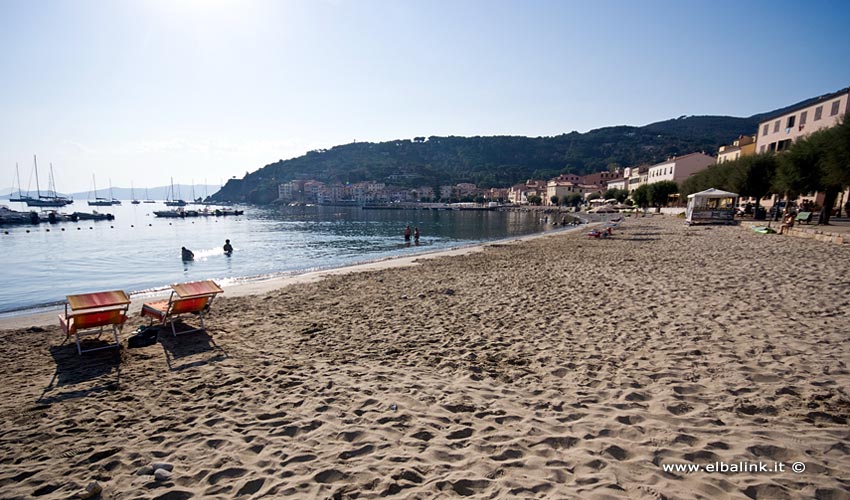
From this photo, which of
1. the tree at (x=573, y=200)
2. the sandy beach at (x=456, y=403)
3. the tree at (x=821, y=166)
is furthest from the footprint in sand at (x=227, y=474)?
the tree at (x=573, y=200)

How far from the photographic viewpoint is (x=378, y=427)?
3527 mm

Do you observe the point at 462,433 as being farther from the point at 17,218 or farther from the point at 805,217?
the point at 17,218

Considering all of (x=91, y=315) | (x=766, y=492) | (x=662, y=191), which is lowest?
(x=766, y=492)

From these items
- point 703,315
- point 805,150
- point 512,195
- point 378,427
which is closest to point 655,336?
point 703,315

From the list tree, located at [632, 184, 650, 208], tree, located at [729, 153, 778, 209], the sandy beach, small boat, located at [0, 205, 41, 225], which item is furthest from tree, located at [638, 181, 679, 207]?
small boat, located at [0, 205, 41, 225]

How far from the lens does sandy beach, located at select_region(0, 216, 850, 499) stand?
2.81m

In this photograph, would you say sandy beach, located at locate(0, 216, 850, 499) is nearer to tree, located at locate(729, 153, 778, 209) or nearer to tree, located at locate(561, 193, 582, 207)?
tree, located at locate(729, 153, 778, 209)

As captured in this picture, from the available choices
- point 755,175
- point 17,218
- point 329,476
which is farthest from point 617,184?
point 17,218

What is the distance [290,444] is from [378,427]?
77 centimetres

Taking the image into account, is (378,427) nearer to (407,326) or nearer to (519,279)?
(407,326)

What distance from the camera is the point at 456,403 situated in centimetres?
392

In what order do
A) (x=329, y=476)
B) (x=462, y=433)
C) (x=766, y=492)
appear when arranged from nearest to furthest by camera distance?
1. (x=766, y=492)
2. (x=329, y=476)
3. (x=462, y=433)

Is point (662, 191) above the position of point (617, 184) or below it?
below

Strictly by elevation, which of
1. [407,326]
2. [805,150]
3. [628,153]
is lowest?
[407,326]
